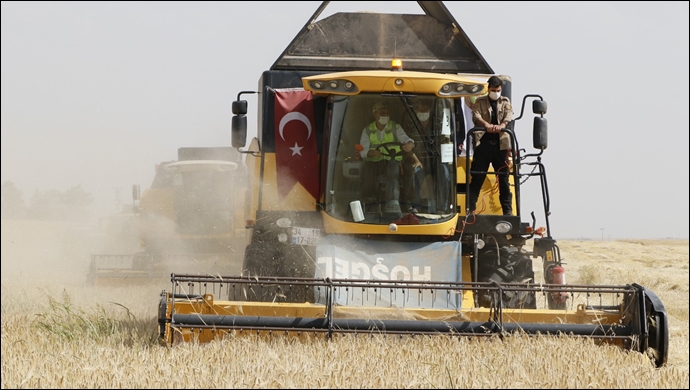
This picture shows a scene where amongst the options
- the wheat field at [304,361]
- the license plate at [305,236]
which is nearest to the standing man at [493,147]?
the license plate at [305,236]

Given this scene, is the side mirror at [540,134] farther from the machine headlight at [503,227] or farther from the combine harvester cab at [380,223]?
the machine headlight at [503,227]

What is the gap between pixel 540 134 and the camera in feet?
28.1

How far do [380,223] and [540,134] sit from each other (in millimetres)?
1710

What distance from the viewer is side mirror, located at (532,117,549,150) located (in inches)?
336

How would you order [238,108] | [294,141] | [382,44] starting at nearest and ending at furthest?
1. [238,108]
2. [294,141]
3. [382,44]

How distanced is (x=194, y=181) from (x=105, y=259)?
246 cm

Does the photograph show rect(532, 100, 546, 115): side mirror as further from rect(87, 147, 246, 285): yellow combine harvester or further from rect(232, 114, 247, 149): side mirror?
rect(87, 147, 246, 285): yellow combine harvester

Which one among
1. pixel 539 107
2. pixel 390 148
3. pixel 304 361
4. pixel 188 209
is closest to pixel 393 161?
pixel 390 148

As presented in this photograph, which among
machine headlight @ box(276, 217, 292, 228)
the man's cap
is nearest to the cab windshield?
the man's cap

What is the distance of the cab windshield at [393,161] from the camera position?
833 centimetres

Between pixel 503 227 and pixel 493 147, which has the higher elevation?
pixel 493 147

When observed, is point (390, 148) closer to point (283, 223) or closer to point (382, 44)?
point (283, 223)

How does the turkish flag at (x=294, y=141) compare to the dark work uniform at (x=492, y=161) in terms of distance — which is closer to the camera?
the dark work uniform at (x=492, y=161)

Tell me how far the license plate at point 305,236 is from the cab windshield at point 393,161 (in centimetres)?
25
